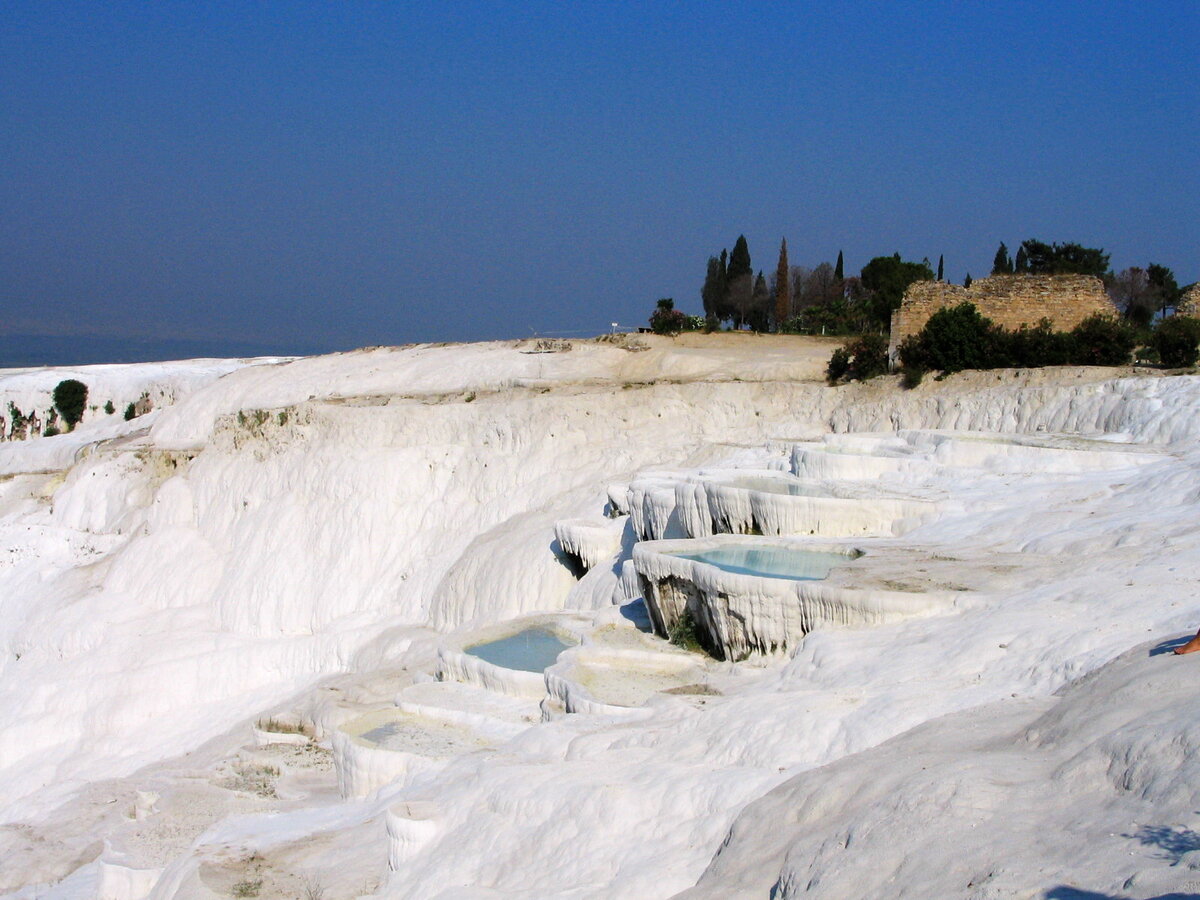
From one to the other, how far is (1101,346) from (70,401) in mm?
37817

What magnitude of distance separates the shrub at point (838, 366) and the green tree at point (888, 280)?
5277 millimetres

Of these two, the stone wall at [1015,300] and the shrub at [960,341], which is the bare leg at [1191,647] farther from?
the stone wall at [1015,300]

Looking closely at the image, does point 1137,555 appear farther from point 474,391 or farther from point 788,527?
point 474,391

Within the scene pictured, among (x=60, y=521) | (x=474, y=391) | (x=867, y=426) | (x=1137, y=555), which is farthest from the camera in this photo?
(x=60, y=521)

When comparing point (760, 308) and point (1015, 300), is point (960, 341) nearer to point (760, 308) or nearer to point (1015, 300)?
point (1015, 300)

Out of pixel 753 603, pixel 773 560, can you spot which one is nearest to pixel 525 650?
pixel 773 560

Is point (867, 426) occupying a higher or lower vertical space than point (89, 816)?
higher

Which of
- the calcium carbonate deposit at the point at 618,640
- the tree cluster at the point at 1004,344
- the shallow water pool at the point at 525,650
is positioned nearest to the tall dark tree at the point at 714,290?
the calcium carbonate deposit at the point at 618,640

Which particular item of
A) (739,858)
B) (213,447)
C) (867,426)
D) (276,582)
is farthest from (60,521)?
(739,858)

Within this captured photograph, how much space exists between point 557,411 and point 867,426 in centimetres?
644

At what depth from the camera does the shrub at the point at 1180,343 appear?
2000cm

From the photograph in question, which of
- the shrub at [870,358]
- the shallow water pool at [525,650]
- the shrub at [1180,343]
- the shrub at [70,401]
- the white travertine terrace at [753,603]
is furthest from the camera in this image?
the shrub at [70,401]

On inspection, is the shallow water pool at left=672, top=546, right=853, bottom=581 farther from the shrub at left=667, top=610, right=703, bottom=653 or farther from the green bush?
the green bush

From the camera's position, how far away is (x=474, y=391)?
28.9m
